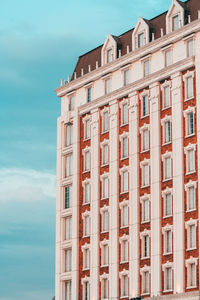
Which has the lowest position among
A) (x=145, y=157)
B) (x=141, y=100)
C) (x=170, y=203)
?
(x=170, y=203)

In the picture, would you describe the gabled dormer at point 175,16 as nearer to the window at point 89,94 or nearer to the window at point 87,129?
the window at point 89,94

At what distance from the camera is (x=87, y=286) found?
90.6 metres

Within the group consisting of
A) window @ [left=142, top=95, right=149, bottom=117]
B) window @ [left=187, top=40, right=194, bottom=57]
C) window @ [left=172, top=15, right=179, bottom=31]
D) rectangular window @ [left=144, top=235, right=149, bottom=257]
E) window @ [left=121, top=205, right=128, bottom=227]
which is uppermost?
window @ [left=172, top=15, right=179, bottom=31]

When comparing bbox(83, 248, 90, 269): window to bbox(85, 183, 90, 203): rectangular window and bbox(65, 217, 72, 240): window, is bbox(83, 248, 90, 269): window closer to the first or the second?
bbox(65, 217, 72, 240): window

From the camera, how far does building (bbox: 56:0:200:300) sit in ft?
266

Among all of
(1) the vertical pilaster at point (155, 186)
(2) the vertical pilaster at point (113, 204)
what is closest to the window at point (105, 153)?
(2) the vertical pilaster at point (113, 204)

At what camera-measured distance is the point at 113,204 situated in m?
88.6

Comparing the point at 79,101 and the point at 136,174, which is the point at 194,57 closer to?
the point at 136,174

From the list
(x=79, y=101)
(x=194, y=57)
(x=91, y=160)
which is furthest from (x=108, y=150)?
(x=194, y=57)

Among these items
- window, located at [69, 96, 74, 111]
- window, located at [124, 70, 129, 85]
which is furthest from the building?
window, located at [69, 96, 74, 111]

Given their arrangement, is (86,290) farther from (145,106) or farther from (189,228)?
(145,106)

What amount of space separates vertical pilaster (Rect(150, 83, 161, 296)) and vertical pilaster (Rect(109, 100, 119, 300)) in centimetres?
553

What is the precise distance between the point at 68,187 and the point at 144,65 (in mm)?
16841

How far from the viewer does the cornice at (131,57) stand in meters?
83.2
